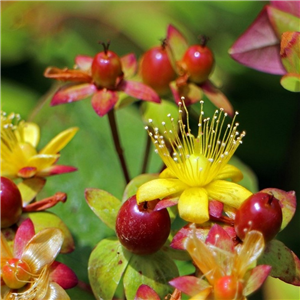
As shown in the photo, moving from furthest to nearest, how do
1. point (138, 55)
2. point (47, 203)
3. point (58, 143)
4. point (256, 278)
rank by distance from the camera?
point (138, 55) → point (58, 143) → point (47, 203) → point (256, 278)

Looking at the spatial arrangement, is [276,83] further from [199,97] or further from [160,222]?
[160,222]

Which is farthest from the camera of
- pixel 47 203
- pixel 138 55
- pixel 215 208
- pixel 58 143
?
pixel 138 55

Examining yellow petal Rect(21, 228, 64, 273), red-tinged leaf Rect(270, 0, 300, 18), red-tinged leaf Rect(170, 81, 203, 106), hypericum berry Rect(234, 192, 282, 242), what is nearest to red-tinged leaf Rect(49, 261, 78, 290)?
yellow petal Rect(21, 228, 64, 273)

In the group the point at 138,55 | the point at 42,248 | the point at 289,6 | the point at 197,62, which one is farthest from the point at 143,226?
the point at 138,55

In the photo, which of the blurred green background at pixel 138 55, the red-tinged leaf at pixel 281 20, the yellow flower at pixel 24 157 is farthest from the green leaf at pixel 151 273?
the blurred green background at pixel 138 55

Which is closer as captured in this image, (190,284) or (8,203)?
(190,284)

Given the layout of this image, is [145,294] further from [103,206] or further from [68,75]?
[68,75]

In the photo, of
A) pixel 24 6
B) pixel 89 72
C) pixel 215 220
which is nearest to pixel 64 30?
pixel 24 6
